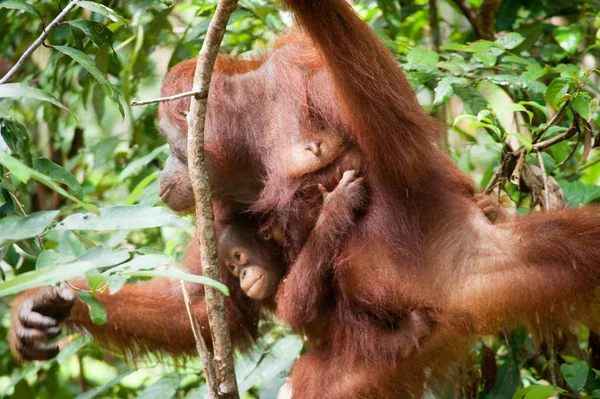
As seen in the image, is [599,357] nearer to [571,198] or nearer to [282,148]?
[571,198]

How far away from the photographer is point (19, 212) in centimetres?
208

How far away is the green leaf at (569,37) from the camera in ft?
10.7

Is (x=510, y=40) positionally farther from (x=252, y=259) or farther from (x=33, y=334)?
(x=33, y=334)

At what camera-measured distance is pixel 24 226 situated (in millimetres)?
1659

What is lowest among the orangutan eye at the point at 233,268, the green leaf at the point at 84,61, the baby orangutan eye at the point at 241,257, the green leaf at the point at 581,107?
the orangutan eye at the point at 233,268

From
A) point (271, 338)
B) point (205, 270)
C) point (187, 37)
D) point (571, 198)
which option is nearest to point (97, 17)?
point (187, 37)

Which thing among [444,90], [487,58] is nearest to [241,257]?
[444,90]

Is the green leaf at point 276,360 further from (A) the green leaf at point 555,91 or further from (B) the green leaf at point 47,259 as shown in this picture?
(B) the green leaf at point 47,259

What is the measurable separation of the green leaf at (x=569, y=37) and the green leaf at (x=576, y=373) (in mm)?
1365

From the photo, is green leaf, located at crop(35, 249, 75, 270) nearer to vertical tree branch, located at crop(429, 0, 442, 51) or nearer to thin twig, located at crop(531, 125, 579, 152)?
thin twig, located at crop(531, 125, 579, 152)

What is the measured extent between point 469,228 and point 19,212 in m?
1.44

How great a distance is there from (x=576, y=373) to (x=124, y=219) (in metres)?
1.64

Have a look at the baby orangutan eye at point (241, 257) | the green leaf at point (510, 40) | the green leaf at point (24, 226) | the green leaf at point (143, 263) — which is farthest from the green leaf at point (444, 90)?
the green leaf at point (24, 226)

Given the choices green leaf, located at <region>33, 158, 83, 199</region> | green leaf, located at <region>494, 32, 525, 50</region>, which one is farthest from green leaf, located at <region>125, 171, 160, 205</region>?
green leaf, located at <region>494, 32, 525, 50</region>
